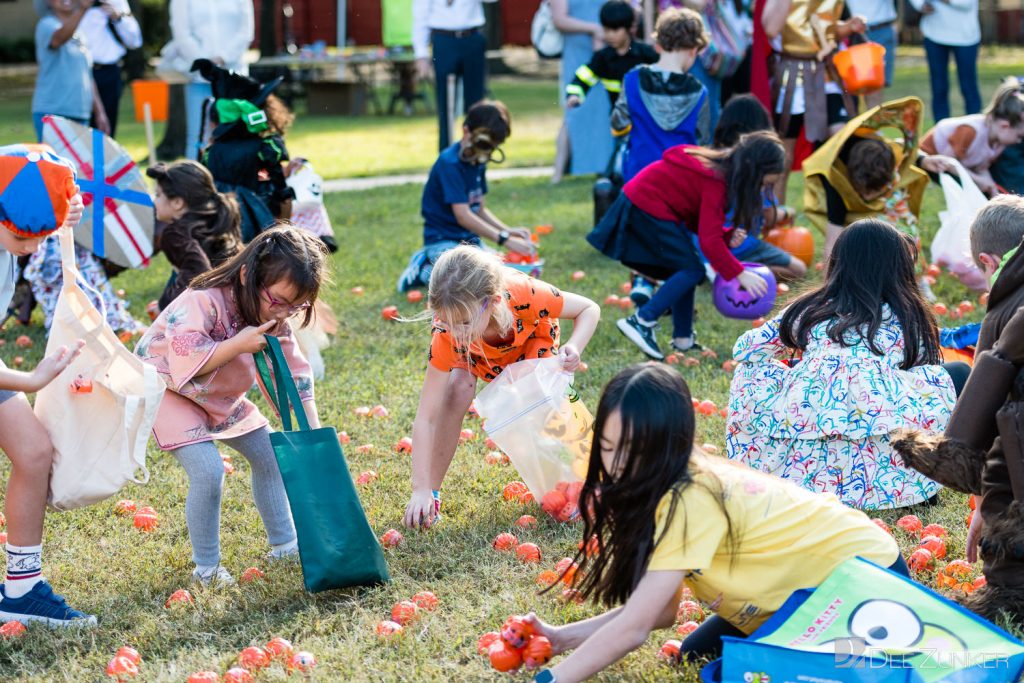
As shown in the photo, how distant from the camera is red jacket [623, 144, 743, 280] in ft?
20.7

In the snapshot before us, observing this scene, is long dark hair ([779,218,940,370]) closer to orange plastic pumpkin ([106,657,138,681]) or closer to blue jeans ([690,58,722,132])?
orange plastic pumpkin ([106,657,138,681])

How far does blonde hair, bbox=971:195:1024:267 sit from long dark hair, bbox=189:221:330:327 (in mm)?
2219

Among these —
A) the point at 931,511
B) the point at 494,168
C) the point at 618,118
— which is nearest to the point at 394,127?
the point at 494,168

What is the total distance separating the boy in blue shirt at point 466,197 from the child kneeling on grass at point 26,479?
11.2 feet

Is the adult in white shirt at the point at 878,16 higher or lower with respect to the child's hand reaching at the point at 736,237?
higher

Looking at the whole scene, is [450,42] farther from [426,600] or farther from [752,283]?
[426,600]

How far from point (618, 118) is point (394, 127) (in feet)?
41.6

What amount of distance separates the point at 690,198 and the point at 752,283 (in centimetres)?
56

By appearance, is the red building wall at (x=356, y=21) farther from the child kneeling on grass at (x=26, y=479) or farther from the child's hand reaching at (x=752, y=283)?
the child kneeling on grass at (x=26, y=479)

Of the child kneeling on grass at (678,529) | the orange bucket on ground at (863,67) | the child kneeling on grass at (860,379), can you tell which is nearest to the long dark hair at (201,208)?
the child kneeling on grass at (860,379)

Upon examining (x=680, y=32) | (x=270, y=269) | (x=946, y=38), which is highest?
(x=680, y=32)

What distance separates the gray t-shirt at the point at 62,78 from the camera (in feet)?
32.1

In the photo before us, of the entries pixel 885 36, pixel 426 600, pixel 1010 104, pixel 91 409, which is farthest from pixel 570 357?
pixel 885 36

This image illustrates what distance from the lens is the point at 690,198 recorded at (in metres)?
6.51
